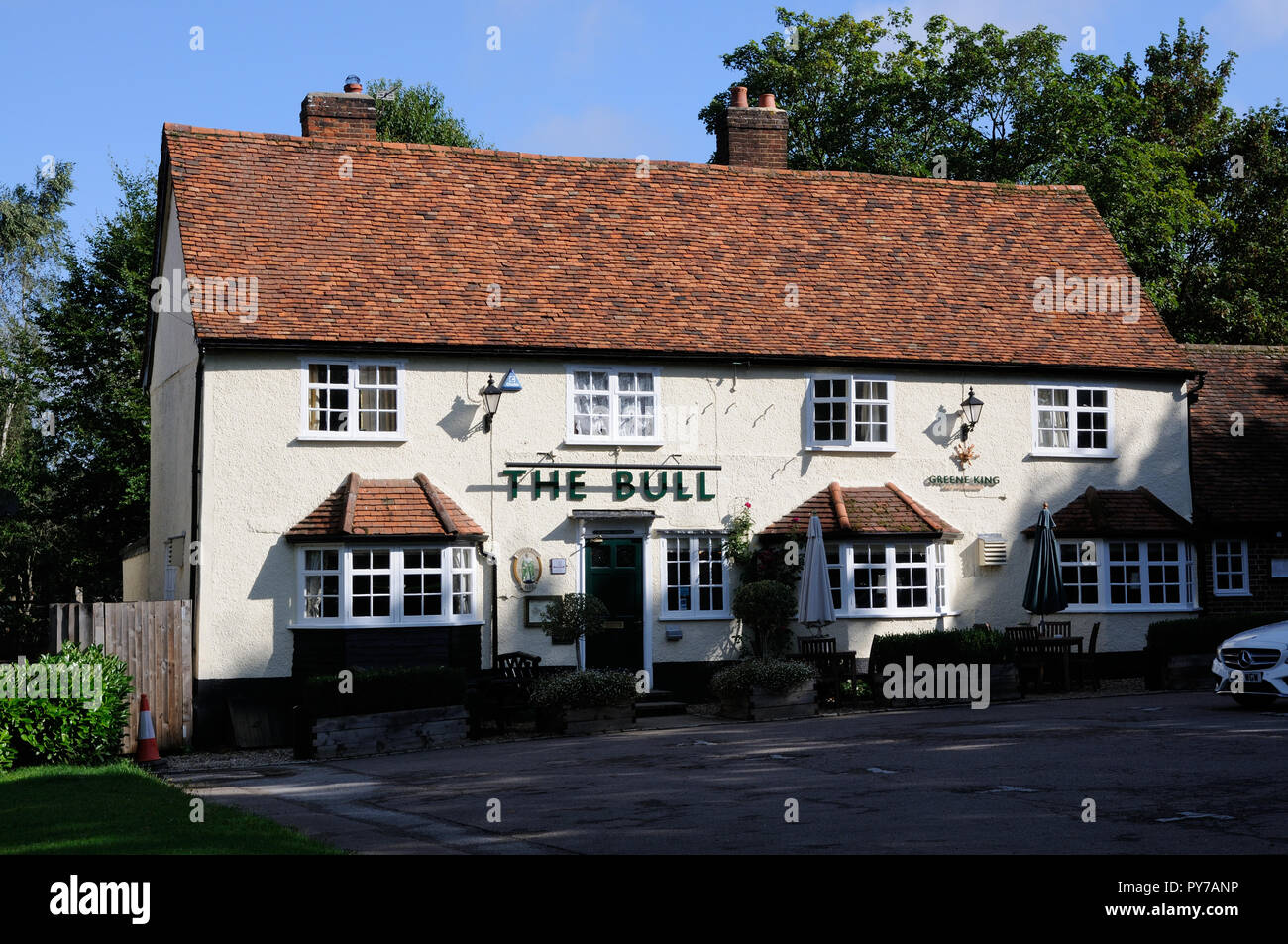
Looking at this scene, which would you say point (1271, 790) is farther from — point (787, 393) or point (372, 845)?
point (787, 393)

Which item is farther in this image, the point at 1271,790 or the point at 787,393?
the point at 787,393

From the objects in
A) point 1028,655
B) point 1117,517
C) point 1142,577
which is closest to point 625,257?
point 1028,655

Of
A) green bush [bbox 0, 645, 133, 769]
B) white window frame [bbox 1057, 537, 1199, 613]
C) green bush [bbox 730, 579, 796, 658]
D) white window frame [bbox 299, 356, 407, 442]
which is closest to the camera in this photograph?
green bush [bbox 0, 645, 133, 769]

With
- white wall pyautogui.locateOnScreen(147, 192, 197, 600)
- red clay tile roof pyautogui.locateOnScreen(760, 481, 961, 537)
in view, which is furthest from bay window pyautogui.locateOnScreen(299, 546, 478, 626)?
red clay tile roof pyautogui.locateOnScreen(760, 481, 961, 537)

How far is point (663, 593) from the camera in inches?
897

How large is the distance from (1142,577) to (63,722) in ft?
57.6

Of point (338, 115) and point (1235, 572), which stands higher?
point (338, 115)

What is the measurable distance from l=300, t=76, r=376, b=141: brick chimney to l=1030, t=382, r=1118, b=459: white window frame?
12763 mm

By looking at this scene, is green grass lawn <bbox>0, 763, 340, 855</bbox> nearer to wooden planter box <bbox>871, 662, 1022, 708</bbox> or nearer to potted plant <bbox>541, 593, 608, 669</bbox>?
potted plant <bbox>541, 593, 608, 669</bbox>

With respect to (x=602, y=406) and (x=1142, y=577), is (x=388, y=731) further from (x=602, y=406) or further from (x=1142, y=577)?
(x=1142, y=577)

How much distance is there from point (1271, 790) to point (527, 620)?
41.1 feet

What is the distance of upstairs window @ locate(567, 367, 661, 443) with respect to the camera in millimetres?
22688

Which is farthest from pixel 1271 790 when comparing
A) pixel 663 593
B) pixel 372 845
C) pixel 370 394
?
pixel 370 394

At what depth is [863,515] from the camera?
23.2m
